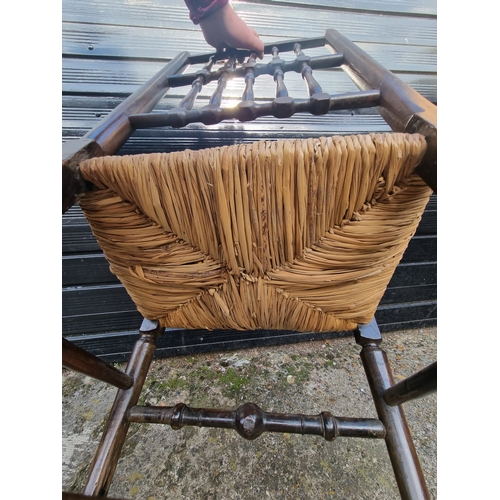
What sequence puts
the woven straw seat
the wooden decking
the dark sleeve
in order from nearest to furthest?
the woven straw seat < the dark sleeve < the wooden decking

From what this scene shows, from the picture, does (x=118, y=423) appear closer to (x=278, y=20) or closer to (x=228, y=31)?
(x=228, y=31)

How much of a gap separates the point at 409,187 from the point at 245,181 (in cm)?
19

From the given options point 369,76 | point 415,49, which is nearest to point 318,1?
point 415,49

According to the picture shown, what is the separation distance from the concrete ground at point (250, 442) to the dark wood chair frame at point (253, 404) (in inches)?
14.3

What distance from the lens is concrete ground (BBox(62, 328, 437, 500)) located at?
629mm

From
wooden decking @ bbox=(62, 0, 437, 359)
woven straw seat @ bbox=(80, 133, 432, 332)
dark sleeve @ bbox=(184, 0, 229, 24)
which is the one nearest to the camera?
woven straw seat @ bbox=(80, 133, 432, 332)

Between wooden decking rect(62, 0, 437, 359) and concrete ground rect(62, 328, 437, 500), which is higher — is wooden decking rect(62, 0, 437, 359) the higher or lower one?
the higher one

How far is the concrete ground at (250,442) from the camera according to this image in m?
0.63

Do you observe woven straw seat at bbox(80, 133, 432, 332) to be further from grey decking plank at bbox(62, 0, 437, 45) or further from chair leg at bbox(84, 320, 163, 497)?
grey decking plank at bbox(62, 0, 437, 45)

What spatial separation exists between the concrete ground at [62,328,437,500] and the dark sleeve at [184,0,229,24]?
1027 mm

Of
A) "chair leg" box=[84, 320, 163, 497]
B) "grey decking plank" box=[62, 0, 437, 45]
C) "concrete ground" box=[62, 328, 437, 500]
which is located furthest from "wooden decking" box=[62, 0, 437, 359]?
"chair leg" box=[84, 320, 163, 497]

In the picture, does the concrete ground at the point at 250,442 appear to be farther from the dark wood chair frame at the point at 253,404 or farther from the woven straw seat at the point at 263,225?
the woven straw seat at the point at 263,225

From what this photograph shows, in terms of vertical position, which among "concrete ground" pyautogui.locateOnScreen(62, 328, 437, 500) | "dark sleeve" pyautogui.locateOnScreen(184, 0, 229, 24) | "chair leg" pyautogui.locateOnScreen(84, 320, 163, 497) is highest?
"dark sleeve" pyautogui.locateOnScreen(184, 0, 229, 24)

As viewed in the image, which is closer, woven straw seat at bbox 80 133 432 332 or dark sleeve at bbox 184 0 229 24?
woven straw seat at bbox 80 133 432 332
